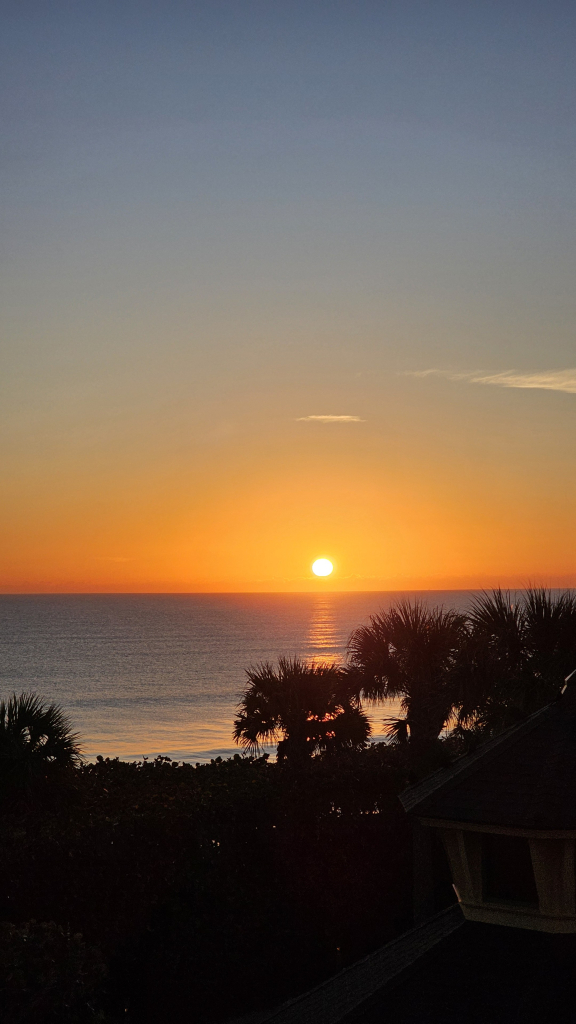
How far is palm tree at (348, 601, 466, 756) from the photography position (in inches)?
944

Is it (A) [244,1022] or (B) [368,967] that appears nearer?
(B) [368,967]

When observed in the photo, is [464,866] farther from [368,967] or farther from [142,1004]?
[142,1004]

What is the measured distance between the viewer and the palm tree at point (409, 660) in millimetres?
23969

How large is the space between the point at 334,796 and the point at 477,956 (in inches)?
298

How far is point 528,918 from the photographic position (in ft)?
28.5

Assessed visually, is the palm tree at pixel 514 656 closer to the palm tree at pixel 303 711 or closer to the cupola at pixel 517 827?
the palm tree at pixel 303 711

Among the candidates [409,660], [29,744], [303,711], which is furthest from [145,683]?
[29,744]

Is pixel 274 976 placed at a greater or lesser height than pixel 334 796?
lesser

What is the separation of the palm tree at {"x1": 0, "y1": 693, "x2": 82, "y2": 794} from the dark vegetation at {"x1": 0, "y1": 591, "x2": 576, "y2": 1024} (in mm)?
24

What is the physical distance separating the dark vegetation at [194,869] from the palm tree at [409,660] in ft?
16.2

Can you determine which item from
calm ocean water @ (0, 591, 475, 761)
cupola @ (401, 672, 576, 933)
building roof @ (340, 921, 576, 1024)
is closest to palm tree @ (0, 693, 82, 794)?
cupola @ (401, 672, 576, 933)

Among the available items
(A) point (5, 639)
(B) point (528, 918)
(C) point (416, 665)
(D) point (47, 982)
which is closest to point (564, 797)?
(B) point (528, 918)

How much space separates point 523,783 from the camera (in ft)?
29.2

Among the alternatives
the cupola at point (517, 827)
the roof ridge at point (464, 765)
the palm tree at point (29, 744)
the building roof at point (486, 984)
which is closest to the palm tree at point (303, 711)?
the palm tree at point (29, 744)
